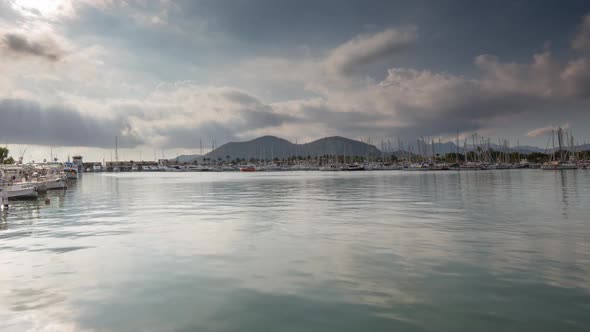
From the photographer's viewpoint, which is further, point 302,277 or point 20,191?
point 20,191

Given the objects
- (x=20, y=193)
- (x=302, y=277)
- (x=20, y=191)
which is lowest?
(x=302, y=277)

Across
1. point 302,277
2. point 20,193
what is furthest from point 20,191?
point 302,277

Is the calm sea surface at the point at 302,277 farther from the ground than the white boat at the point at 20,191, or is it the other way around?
the white boat at the point at 20,191

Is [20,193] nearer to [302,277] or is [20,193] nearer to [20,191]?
[20,191]

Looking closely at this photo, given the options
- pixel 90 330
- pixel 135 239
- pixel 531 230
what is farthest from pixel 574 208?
pixel 90 330

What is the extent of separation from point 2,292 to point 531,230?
84.1 ft

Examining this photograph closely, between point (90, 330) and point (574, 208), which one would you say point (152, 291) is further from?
point (574, 208)

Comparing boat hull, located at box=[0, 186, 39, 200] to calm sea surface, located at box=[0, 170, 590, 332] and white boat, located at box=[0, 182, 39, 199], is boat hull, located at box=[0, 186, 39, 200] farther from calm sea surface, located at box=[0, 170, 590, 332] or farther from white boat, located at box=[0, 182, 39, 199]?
calm sea surface, located at box=[0, 170, 590, 332]

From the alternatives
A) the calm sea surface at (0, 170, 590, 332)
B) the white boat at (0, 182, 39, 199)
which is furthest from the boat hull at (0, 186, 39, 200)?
the calm sea surface at (0, 170, 590, 332)

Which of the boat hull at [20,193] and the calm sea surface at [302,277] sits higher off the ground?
the boat hull at [20,193]

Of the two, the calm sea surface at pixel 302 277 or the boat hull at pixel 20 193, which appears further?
the boat hull at pixel 20 193

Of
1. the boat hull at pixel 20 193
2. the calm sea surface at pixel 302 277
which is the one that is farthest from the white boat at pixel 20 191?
the calm sea surface at pixel 302 277

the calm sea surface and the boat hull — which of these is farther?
the boat hull

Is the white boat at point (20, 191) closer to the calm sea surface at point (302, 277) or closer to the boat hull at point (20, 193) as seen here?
the boat hull at point (20, 193)
